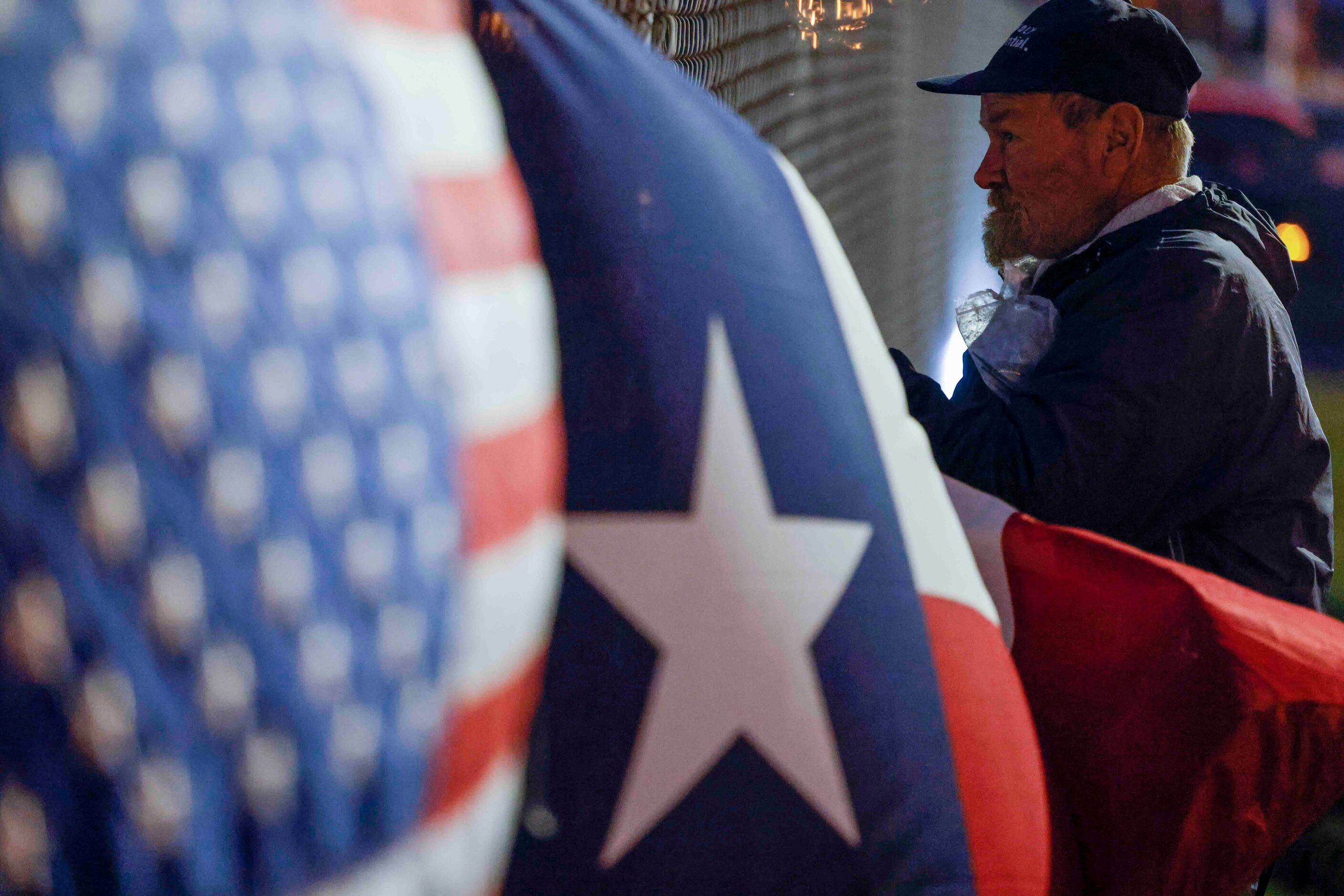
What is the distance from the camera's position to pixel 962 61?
3008mm

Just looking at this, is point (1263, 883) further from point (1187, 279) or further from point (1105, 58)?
point (1105, 58)

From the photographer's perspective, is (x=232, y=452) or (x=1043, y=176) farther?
(x=1043, y=176)

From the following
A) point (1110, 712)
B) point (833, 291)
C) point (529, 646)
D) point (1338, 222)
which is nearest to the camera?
point (529, 646)

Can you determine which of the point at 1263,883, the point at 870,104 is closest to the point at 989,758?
the point at 1263,883

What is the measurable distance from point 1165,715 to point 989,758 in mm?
201

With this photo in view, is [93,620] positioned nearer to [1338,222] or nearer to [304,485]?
[304,485]

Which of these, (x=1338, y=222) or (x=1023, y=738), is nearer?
(x=1023, y=738)

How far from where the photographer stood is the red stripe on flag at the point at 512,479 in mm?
390

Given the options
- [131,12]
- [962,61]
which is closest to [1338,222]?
[962,61]

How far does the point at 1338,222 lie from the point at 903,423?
404 cm

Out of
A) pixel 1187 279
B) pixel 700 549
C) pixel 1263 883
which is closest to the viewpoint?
pixel 700 549

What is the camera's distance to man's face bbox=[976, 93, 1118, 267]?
4.59ft

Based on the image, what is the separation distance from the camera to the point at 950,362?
3.13 meters

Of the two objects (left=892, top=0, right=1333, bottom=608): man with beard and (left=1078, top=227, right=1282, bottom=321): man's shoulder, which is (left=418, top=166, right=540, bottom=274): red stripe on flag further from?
(left=1078, top=227, right=1282, bottom=321): man's shoulder
